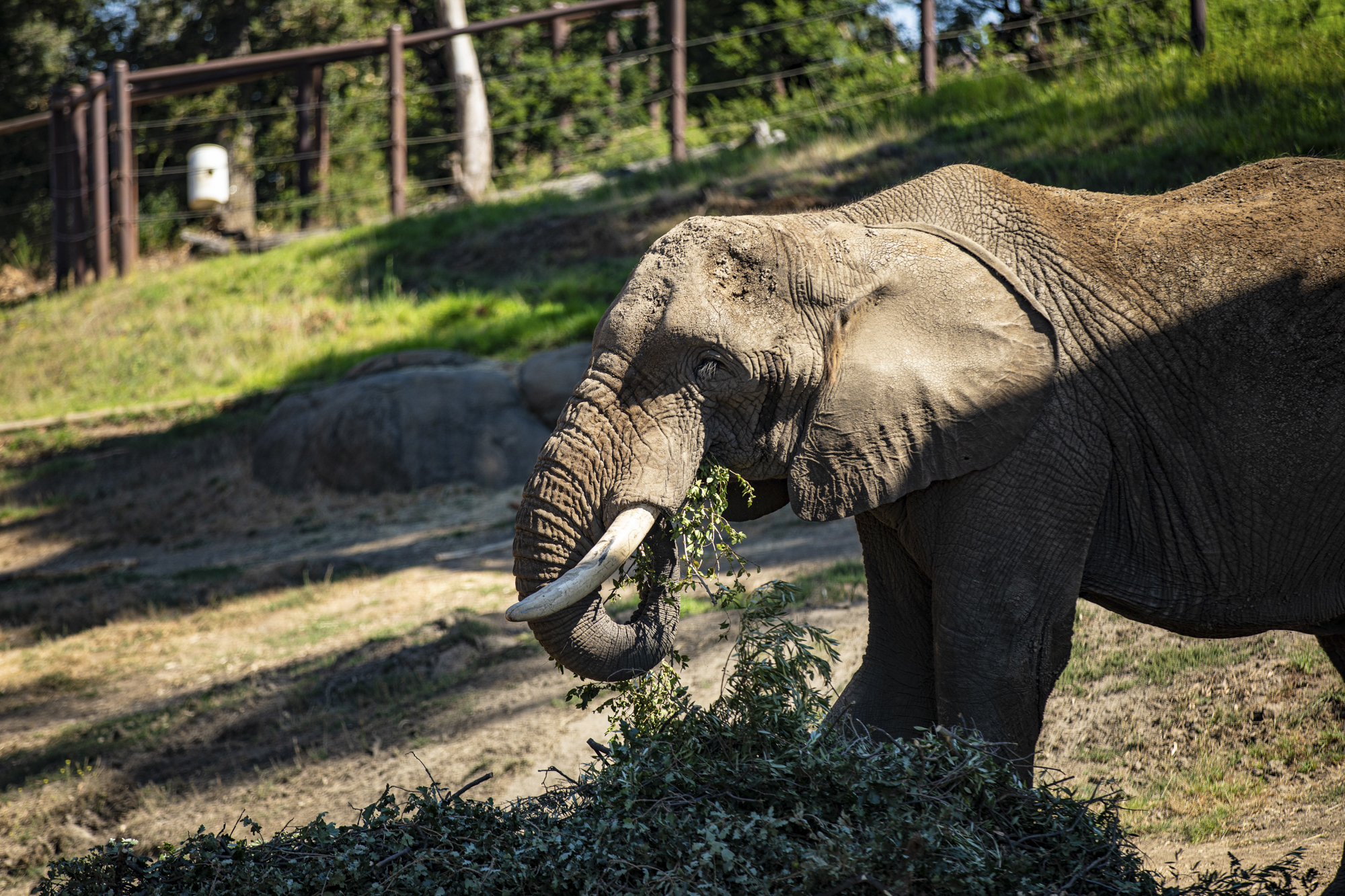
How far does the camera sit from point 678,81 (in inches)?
588

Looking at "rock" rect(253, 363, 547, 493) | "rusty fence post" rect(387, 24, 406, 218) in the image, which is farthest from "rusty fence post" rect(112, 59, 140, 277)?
"rock" rect(253, 363, 547, 493)

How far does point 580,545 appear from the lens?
3.31 meters

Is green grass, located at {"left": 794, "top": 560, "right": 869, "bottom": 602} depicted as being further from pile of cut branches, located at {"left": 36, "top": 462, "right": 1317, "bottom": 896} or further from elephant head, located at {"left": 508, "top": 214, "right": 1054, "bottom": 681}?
elephant head, located at {"left": 508, "top": 214, "right": 1054, "bottom": 681}

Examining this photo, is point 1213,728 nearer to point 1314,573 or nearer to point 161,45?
point 1314,573

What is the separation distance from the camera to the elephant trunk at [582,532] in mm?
3203

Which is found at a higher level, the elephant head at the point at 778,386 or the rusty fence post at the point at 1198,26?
the rusty fence post at the point at 1198,26

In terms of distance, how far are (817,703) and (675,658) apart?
50 cm

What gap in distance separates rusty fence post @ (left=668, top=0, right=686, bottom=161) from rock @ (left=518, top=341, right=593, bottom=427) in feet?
15.4

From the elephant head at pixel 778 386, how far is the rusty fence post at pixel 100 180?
15864mm

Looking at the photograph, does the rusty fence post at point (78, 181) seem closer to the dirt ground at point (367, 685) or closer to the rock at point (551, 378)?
the dirt ground at point (367, 685)

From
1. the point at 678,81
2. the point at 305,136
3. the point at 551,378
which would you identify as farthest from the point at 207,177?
the point at 551,378

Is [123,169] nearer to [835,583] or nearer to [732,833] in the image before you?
[835,583]

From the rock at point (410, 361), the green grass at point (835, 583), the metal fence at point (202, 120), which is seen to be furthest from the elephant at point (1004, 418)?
the metal fence at point (202, 120)

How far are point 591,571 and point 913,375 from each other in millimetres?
1124
